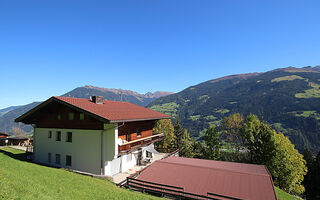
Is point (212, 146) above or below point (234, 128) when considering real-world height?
below

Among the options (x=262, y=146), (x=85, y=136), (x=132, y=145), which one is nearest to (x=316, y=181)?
(x=262, y=146)

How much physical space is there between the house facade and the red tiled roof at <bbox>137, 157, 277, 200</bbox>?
371 centimetres

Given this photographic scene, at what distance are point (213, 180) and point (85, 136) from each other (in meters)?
12.4

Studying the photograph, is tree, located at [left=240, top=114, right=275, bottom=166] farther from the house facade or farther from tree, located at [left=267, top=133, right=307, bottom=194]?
the house facade

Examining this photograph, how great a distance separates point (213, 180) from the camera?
43.1 feet

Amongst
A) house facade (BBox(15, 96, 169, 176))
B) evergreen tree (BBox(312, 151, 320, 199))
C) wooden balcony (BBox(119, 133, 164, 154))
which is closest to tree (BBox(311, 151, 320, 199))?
evergreen tree (BBox(312, 151, 320, 199))

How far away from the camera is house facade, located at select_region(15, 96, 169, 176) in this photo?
16016 mm

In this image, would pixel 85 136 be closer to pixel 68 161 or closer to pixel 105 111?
pixel 105 111

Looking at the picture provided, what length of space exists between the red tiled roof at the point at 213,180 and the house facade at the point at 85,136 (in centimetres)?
371

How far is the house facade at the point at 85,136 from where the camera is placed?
16016mm

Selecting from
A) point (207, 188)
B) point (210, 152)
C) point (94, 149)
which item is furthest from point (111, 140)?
point (210, 152)

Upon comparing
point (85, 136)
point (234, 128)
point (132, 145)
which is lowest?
point (234, 128)

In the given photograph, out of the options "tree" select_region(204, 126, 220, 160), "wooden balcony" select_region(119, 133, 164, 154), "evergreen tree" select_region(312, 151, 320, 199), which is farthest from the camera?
"evergreen tree" select_region(312, 151, 320, 199)

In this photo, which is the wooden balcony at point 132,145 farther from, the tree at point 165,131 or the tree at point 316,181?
the tree at point 316,181
